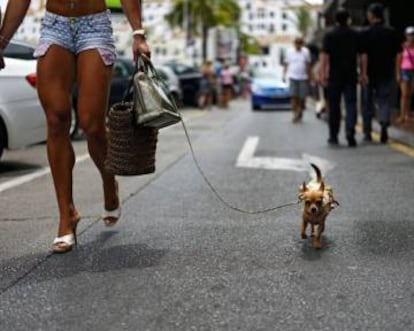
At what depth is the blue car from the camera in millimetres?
26062

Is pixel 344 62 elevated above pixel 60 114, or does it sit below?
below

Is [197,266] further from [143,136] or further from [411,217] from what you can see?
[411,217]

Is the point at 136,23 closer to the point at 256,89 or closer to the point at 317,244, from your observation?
the point at 317,244

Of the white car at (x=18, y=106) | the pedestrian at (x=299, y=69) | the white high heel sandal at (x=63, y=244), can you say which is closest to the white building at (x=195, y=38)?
the white car at (x=18, y=106)

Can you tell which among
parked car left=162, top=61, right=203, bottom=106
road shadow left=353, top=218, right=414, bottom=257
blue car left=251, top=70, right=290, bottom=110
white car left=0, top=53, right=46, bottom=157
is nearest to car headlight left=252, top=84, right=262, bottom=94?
blue car left=251, top=70, right=290, bottom=110

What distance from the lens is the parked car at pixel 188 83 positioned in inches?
1070

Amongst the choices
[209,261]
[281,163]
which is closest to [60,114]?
[209,261]

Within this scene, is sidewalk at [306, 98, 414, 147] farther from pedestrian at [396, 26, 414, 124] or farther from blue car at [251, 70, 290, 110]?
blue car at [251, 70, 290, 110]

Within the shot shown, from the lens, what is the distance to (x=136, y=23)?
471cm

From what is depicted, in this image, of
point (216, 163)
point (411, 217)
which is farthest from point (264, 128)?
point (411, 217)

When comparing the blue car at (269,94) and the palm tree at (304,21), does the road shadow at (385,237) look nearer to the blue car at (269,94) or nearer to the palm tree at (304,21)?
the blue car at (269,94)

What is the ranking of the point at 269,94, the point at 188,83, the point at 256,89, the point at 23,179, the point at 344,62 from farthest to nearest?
the point at 188,83 < the point at 256,89 < the point at 269,94 < the point at 344,62 < the point at 23,179

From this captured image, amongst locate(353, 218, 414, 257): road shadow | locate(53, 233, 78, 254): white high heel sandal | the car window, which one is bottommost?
locate(353, 218, 414, 257): road shadow

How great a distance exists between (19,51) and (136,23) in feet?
17.4
